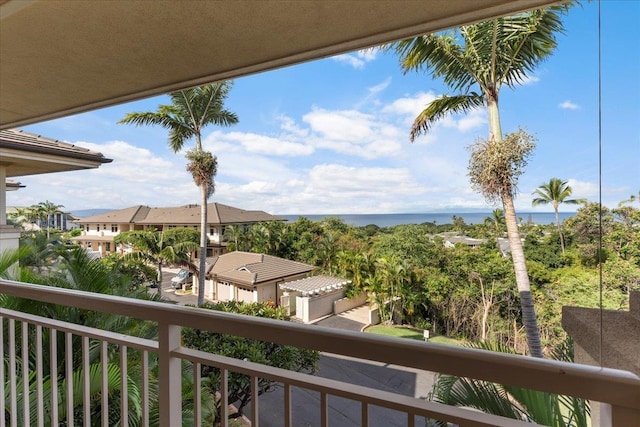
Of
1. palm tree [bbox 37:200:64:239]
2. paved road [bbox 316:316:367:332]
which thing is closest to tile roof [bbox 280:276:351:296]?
paved road [bbox 316:316:367:332]

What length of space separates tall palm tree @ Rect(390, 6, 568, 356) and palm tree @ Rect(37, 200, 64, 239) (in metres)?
6.04

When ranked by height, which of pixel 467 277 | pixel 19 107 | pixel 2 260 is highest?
pixel 19 107

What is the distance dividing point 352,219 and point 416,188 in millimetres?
1987

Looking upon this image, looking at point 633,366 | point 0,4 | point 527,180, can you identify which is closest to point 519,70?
point 527,180

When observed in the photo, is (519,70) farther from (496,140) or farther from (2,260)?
(2,260)

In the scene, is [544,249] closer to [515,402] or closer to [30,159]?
[515,402]

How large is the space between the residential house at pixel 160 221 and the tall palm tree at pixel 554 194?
6.48m

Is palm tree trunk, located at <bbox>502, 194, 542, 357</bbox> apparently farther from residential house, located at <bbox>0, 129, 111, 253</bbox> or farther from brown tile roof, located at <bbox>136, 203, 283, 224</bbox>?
brown tile roof, located at <bbox>136, 203, 283, 224</bbox>

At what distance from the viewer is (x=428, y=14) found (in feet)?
4.39

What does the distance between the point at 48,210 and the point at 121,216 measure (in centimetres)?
148

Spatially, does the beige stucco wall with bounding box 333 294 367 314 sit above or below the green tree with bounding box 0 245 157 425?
below

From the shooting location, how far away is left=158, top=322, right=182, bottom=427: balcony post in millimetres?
1002

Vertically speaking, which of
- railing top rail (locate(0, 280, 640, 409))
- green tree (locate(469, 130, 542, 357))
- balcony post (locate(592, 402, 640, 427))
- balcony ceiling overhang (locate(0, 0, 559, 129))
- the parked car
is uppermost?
balcony ceiling overhang (locate(0, 0, 559, 129))

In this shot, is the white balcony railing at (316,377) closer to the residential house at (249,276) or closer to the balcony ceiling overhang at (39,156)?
the balcony ceiling overhang at (39,156)
